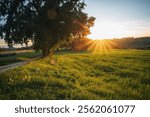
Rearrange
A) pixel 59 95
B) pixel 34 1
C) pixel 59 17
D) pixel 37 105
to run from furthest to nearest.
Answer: pixel 34 1 → pixel 59 17 → pixel 59 95 → pixel 37 105

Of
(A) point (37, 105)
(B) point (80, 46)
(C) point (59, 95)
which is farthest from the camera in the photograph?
(B) point (80, 46)

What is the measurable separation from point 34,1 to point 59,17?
5062mm

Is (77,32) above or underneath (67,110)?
above

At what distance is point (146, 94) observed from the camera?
→ 437 inches

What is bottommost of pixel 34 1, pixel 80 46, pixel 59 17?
pixel 80 46

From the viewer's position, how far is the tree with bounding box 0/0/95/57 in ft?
99.6

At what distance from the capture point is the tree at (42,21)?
30359 millimetres

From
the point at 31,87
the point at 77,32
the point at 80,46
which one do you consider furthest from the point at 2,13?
the point at 80,46

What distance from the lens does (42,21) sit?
102 ft

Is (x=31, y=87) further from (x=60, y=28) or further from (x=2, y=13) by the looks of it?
(x=2, y=13)

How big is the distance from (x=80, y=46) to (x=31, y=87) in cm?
9715

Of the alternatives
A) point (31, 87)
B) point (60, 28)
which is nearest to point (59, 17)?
point (60, 28)

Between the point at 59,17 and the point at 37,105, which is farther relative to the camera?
the point at 59,17

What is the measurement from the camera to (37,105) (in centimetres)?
868
